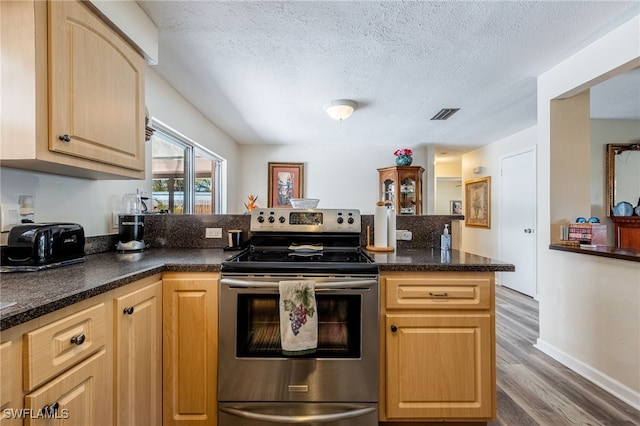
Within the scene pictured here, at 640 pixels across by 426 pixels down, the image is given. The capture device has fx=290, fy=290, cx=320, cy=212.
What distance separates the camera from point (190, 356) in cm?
138

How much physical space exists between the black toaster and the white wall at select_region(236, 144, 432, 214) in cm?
375

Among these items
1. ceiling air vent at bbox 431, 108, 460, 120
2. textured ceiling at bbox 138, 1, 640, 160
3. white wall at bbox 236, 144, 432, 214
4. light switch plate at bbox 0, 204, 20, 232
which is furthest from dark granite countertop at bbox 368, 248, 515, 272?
white wall at bbox 236, 144, 432, 214

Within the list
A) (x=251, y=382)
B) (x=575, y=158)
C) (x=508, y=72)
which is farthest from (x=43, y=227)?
(x=575, y=158)

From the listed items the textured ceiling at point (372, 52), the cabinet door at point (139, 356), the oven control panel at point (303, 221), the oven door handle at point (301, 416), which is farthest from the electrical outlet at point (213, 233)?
the textured ceiling at point (372, 52)

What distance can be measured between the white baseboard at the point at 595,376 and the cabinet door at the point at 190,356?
2.41 meters

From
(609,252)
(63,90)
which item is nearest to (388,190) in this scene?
(609,252)

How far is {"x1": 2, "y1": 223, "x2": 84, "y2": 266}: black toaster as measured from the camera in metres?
1.17

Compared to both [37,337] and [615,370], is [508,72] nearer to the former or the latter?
[615,370]

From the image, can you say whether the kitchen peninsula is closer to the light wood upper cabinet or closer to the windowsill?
the light wood upper cabinet

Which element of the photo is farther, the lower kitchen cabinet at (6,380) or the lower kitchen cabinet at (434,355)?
the lower kitchen cabinet at (434,355)

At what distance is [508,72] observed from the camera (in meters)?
2.36

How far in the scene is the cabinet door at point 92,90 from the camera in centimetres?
108

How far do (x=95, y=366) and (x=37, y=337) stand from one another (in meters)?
0.28

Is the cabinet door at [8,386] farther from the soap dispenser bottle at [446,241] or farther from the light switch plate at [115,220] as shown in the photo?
the soap dispenser bottle at [446,241]
